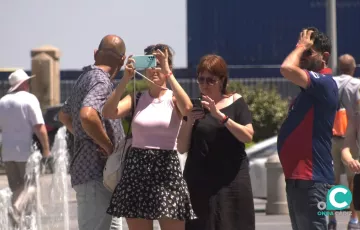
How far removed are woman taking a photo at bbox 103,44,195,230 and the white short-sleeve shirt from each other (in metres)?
4.49

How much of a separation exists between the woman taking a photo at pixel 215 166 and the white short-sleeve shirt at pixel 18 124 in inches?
182

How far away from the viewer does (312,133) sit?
6523mm

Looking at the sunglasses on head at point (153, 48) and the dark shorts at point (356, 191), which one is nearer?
the sunglasses on head at point (153, 48)

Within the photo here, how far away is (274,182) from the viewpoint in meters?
13.9

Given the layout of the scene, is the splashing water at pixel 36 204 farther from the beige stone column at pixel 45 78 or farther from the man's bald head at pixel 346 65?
the beige stone column at pixel 45 78

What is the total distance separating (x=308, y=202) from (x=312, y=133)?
1.41 ft

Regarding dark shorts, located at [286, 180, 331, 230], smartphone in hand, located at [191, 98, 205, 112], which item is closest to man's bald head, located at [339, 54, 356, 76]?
smartphone in hand, located at [191, 98, 205, 112]

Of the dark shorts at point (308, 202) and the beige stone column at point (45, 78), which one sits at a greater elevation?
the dark shorts at point (308, 202)

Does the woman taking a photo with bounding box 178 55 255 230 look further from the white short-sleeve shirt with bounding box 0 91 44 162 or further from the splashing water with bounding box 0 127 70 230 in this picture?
the splashing water with bounding box 0 127 70 230

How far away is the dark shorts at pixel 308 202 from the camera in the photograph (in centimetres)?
644

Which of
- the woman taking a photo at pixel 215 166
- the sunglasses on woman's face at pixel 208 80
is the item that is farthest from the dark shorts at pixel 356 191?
the sunglasses on woman's face at pixel 208 80

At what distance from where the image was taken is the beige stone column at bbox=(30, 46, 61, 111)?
28.2 meters

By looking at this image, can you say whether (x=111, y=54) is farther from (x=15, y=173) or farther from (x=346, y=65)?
(x=15, y=173)

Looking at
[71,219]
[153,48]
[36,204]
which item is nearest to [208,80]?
[153,48]
